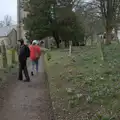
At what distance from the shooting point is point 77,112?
6.44m

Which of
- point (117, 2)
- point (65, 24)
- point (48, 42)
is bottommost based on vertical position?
point (48, 42)

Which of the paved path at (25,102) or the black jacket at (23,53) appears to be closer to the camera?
the paved path at (25,102)

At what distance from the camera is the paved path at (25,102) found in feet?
24.1

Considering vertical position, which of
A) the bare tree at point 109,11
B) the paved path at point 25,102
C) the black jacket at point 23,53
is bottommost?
the paved path at point 25,102

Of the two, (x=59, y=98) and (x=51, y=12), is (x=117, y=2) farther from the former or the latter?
(x=59, y=98)

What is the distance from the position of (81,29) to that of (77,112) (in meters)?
34.1

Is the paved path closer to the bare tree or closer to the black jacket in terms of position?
the black jacket

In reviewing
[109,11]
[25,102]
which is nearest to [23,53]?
[25,102]

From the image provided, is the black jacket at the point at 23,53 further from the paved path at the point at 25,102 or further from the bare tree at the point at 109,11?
the bare tree at the point at 109,11

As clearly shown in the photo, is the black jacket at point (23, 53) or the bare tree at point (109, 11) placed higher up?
the bare tree at point (109, 11)

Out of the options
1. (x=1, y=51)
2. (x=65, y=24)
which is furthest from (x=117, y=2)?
(x=1, y=51)

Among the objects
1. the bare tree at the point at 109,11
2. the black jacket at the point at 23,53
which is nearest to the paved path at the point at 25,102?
the black jacket at the point at 23,53

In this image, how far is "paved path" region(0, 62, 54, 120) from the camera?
289 inches

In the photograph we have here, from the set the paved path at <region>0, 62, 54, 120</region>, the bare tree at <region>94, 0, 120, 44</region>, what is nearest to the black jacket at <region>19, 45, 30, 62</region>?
the paved path at <region>0, 62, 54, 120</region>
